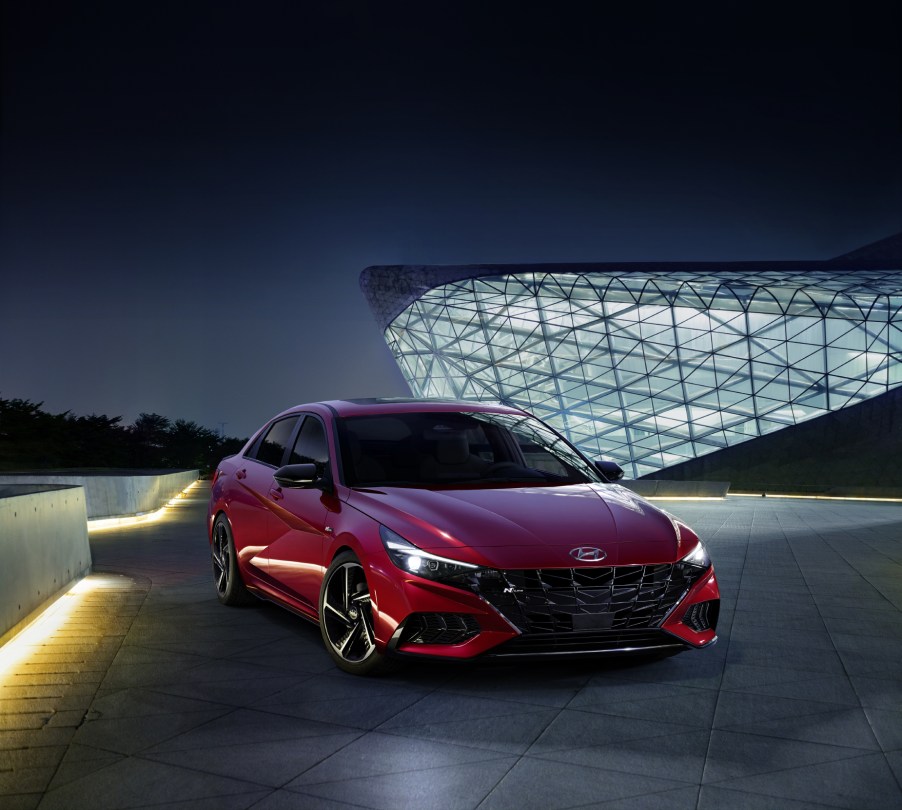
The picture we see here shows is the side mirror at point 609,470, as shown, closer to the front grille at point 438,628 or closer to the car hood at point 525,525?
the car hood at point 525,525

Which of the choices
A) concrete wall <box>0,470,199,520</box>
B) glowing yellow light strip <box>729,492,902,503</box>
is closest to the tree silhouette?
concrete wall <box>0,470,199,520</box>

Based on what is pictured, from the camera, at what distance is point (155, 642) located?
662 centimetres

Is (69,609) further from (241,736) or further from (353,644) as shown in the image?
(241,736)

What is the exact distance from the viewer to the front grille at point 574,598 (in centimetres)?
520

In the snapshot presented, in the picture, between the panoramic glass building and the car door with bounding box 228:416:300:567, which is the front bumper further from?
the panoramic glass building

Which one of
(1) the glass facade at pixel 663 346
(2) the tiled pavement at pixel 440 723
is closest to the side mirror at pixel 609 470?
(2) the tiled pavement at pixel 440 723

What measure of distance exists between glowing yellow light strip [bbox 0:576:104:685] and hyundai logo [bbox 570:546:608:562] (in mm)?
3170

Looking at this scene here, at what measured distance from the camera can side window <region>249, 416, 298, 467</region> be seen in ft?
25.3

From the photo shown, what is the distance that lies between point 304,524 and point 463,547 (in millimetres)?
1578

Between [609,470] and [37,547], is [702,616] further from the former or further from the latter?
[37,547]

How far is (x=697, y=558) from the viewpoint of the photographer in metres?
5.76

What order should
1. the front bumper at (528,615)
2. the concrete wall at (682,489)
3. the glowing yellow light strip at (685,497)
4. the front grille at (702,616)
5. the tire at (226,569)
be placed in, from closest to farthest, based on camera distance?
1. the front bumper at (528,615)
2. the front grille at (702,616)
3. the tire at (226,569)
4. the glowing yellow light strip at (685,497)
5. the concrete wall at (682,489)

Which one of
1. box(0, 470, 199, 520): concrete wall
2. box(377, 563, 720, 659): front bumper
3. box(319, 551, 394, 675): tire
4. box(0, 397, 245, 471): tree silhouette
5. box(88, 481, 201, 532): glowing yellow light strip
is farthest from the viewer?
box(0, 397, 245, 471): tree silhouette

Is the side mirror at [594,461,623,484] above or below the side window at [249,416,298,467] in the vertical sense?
below
